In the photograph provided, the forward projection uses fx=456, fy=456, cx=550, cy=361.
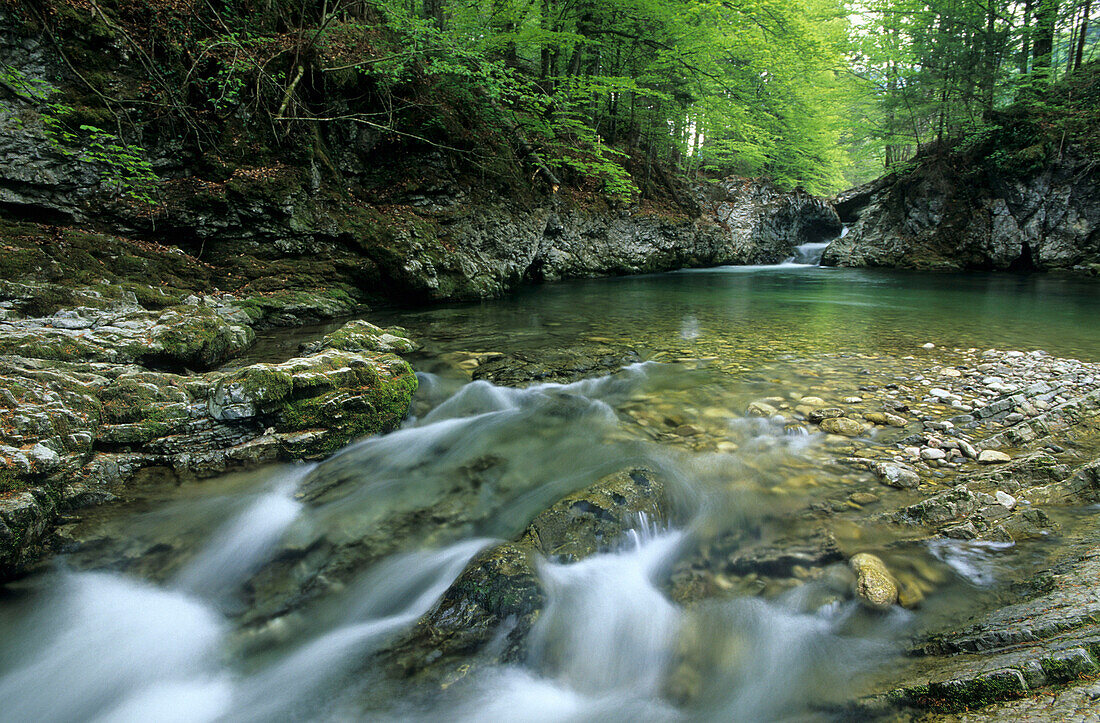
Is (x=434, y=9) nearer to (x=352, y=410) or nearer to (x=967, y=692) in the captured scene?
(x=352, y=410)

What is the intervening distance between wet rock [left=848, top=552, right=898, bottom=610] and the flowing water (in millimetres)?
63

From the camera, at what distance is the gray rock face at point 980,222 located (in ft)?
43.5

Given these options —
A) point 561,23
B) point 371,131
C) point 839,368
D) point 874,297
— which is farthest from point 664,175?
point 839,368

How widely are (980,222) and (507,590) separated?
68.4 ft

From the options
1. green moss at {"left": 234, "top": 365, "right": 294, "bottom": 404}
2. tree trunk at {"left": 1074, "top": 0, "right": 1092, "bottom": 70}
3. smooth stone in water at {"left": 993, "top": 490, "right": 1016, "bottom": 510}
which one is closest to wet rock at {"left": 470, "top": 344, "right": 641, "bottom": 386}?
green moss at {"left": 234, "top": 365, "right": 294, "bottom": 404}

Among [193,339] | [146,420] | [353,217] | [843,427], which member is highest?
[353,217]

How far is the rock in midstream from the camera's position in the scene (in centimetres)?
210

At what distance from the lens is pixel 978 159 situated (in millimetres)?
15500

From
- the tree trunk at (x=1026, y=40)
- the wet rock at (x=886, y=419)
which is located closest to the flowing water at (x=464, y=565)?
the wet rock at (x=886, y=419)

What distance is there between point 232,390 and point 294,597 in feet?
5.75

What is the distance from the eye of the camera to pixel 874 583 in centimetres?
218

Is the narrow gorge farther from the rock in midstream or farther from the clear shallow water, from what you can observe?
the clear shallow water

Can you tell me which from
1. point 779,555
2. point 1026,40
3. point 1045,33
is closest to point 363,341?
point 779,555

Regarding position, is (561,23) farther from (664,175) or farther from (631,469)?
(631,469)
